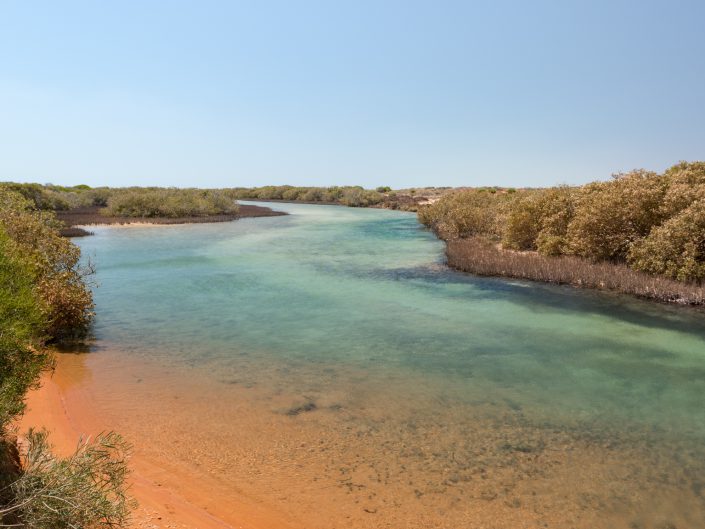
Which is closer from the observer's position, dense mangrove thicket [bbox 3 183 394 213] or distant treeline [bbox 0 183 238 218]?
distant treeline [bbox 0 183 238 218]

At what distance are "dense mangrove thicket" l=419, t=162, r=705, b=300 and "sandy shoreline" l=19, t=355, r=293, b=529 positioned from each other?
19.2 m

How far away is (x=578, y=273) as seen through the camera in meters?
21.5

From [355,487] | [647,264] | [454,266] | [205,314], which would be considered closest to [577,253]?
[647,264]

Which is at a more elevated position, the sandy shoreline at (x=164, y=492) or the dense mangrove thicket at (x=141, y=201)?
the dense mangrove thicket at (x=141, y=201)

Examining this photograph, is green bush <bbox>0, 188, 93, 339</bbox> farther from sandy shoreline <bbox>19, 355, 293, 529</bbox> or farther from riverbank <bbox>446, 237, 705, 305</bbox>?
riverbank <bbox>446, 237, 705, 305</bbox>

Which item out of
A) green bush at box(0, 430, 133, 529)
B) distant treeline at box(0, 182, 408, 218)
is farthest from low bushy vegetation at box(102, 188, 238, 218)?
green bush at box(0, 430, 133, 529)

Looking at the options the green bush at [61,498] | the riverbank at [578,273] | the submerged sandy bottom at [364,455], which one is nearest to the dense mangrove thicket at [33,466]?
the green bush at [61,498]

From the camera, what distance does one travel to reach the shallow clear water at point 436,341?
9656 millimetres

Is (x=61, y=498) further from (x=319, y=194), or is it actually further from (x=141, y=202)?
(x=319, y=194)

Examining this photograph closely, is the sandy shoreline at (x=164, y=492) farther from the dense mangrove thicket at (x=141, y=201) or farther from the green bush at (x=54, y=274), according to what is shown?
the dense mangrove thicket at (x=141, y=201)

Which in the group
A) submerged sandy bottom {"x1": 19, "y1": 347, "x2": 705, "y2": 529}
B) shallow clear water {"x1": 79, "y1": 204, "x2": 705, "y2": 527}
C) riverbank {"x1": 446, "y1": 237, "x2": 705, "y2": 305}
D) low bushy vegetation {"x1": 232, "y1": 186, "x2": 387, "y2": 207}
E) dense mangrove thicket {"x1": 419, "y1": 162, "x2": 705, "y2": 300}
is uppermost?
low bushy vegetation {"x1": 232, "y1": 186, "x2": 387, "y2": 207}

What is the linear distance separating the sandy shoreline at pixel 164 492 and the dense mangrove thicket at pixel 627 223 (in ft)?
63.1

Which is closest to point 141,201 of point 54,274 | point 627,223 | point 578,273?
point 54,274

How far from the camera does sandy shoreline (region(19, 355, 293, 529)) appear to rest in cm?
593
